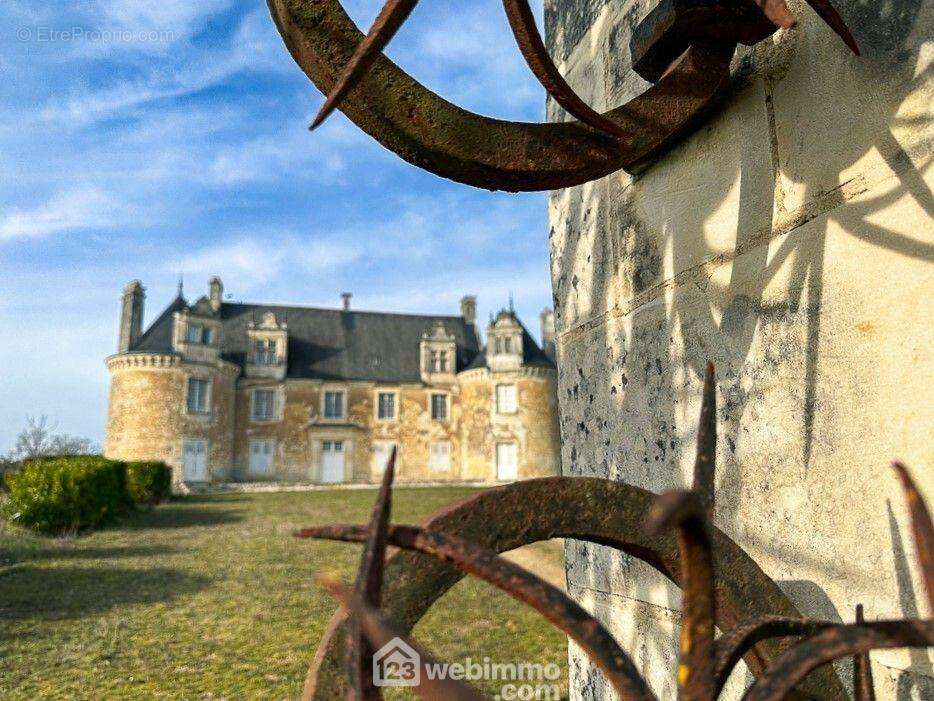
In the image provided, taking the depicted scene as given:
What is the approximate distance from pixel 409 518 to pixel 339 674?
45.2ft

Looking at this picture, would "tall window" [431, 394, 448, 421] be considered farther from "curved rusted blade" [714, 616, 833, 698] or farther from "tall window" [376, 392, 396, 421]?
"curved rusted blade" [714, 616, 833, 698]

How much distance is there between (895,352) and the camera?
1.05 m

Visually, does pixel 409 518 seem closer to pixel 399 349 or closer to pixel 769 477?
pixel 769 477

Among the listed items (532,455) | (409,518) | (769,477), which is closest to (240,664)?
(769,477)

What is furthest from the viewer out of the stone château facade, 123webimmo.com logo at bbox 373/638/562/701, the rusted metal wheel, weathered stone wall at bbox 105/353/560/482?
the stone château facade

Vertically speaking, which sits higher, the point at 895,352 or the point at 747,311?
the point at 747,311

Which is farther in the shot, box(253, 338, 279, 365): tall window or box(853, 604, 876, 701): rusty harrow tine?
box(253, 338, 279, 365): tall window

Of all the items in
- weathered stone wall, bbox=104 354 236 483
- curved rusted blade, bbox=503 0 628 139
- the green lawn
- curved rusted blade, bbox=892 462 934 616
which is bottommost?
the green lawn

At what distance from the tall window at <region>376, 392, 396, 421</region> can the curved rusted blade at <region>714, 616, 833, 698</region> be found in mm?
35468

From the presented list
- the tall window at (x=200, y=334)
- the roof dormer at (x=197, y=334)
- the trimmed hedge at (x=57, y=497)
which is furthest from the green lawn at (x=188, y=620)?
the tall window at (x=200, y=334)

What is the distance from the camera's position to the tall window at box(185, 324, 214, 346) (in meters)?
31.3

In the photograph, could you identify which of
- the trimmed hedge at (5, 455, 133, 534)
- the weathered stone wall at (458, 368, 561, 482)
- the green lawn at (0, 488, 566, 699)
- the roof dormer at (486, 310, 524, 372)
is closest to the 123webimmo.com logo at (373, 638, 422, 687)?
the green lawn at (0, 488, 566, 699)

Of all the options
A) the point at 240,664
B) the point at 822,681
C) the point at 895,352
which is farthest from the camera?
the point at 240,664

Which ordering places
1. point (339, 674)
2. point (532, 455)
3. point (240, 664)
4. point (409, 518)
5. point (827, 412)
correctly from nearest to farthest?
1. point (339, 674)
2. point (827, 412)
3. point (240, 664)
4. point (409, 518)
5. point (532, 455)
